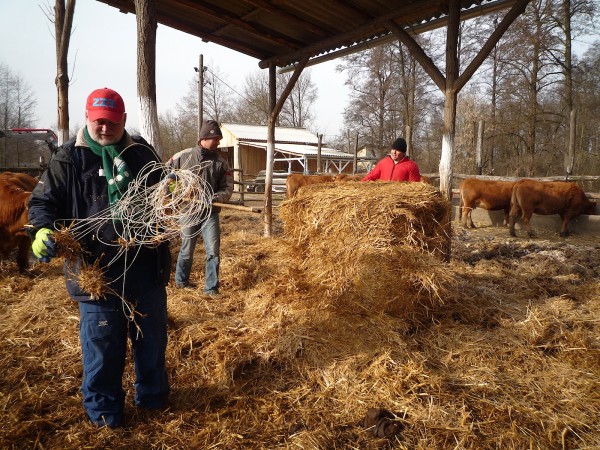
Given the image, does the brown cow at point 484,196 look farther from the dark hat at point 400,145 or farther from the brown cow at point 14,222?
the brown cow at point 14,222

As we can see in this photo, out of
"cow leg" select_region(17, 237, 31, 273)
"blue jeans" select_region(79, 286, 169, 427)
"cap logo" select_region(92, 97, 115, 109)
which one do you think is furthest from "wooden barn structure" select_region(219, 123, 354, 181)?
"blue jeans" select_region(79, 286, 169, 427)

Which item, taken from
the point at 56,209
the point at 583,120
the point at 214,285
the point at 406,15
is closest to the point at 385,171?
the point at 406,15

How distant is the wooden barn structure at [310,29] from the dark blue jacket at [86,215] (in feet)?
8.33

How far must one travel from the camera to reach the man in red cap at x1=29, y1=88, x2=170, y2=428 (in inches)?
81.4

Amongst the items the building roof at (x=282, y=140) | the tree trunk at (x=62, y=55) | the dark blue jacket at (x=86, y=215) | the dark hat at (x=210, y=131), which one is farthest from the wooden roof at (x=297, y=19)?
the building roof at (x=282, y=140)

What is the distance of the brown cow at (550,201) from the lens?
29.1ft

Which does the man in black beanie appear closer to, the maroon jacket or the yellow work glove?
the maroon jacket

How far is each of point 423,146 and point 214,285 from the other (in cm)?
3157

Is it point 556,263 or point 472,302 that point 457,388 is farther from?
point 556,263

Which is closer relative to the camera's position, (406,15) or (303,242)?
(303,242)

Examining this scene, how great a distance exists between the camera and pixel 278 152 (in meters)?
26.6

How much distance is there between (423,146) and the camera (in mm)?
32156

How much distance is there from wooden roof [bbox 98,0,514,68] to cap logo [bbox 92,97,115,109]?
3.95 meters

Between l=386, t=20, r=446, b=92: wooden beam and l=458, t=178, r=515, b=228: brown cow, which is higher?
l=386, t=20, r=446, b=92: wooden beam
